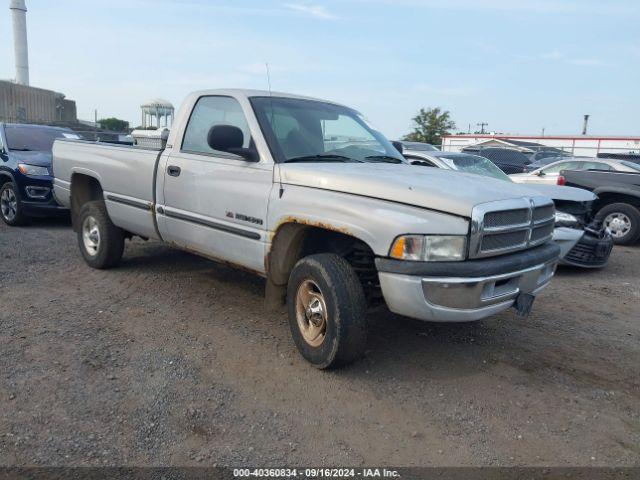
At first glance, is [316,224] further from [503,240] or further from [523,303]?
[523,303]

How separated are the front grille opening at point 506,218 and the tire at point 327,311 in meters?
0.92

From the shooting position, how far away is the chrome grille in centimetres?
330

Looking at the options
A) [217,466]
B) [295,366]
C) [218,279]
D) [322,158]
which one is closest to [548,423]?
[295,366]

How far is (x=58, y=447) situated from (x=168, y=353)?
1238mm

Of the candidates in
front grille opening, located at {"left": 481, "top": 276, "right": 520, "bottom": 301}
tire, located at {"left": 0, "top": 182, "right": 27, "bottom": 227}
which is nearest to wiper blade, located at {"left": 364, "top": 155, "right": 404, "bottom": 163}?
front grille opening, located at {"left": 481, "top": 276, "right": 520, "bottom": 301}

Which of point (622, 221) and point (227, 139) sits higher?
point (227, 139)

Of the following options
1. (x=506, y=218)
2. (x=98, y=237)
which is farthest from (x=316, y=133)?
(x=98, y=237)

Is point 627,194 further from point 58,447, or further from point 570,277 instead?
point 58,447

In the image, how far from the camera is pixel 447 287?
3281mm

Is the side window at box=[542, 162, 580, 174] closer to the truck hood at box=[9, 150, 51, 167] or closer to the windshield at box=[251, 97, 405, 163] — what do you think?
the windshield at box=[251, 97, 405, 163]

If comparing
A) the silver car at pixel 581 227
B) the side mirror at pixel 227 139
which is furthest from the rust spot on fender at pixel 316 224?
the silver car at pixel 581 227

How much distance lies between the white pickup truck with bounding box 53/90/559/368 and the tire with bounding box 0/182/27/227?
4009 millimetres

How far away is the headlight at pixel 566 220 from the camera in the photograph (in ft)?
21.9

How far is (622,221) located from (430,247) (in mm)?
7458
